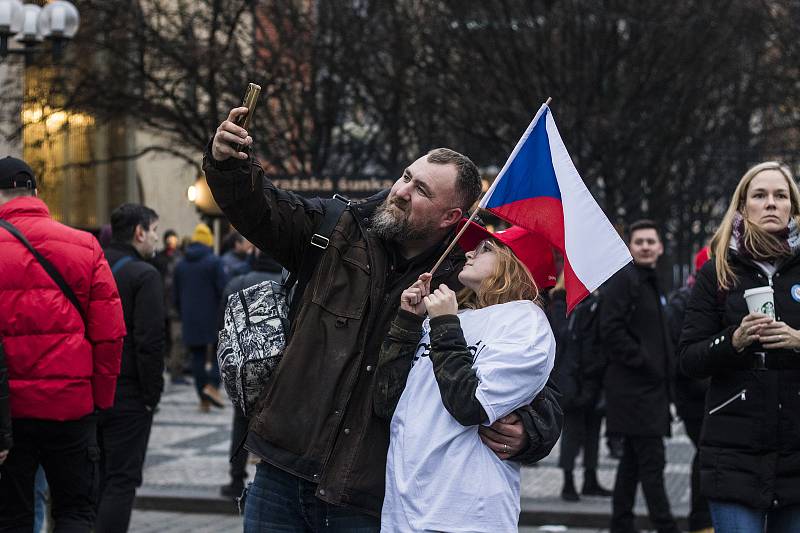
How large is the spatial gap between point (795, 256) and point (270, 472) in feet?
→ 7.59

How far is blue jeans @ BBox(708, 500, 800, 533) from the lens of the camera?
5.08 m

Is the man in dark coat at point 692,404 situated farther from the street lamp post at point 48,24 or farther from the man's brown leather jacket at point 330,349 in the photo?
the street lamp post at point 48,24

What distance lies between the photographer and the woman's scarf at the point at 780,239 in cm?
529

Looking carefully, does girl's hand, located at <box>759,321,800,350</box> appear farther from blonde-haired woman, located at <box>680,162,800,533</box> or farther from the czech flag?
the czech flag

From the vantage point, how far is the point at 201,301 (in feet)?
55.6

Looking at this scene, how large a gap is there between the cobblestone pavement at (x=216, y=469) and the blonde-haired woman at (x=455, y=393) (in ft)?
19.5

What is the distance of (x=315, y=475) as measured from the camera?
401cm

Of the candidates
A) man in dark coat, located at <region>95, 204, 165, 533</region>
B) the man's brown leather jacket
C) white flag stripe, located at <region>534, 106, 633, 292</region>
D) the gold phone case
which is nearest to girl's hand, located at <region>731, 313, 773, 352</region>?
white flag stripe, located at <region>534, 106, 633, 292</region>

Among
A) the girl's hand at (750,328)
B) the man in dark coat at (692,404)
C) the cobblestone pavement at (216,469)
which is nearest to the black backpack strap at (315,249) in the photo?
the girl's hand at (750,328)

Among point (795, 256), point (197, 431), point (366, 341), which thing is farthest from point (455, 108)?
point (366, 341)

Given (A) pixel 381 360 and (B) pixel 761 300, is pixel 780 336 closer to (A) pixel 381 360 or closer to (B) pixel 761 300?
(B) pixel 761 300

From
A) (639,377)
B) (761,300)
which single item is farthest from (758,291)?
(639,377)

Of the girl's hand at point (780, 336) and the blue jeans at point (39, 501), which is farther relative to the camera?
the blue jeans at point (39, 501)

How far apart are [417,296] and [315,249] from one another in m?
0.43
